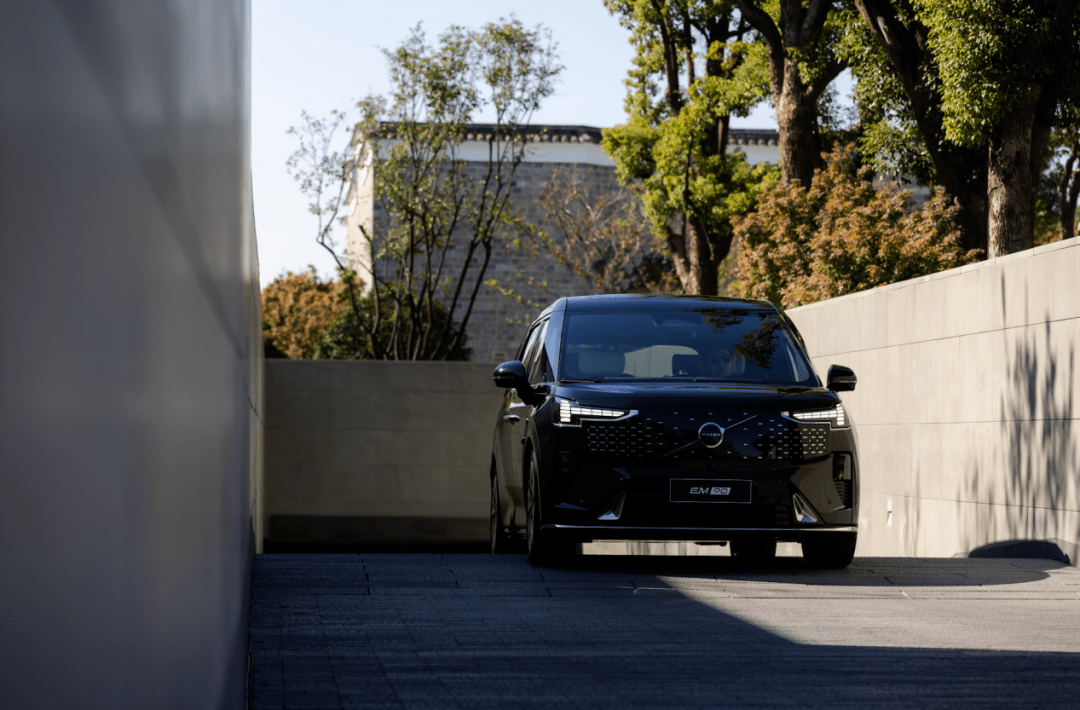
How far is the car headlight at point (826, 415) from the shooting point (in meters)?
8.12

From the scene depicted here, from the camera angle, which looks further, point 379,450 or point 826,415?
point 379,450

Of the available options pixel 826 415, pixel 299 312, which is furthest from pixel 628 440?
pixel 299 312

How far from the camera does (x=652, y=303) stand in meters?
9.26

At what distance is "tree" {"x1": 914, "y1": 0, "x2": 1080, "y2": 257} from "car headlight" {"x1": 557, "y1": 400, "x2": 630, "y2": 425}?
1283 cm

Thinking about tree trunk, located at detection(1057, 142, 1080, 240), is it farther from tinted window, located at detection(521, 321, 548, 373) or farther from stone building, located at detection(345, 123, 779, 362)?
tinted window, located at detection(521, 321, 548, 373)

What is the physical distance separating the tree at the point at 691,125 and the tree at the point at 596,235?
29.1ft

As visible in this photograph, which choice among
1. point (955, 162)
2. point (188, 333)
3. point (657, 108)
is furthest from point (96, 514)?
point (657, 108)

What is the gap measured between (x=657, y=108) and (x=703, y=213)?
3.58 metres

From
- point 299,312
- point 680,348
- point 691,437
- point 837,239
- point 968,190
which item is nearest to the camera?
point 691,437

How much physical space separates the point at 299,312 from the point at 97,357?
50.0 metres

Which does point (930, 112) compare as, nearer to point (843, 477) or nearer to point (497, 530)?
point (497, 530)

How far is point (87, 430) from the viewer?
84cm

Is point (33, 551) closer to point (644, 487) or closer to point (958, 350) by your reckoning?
point (644, 487)

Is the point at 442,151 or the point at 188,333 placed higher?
the point at 442,151
